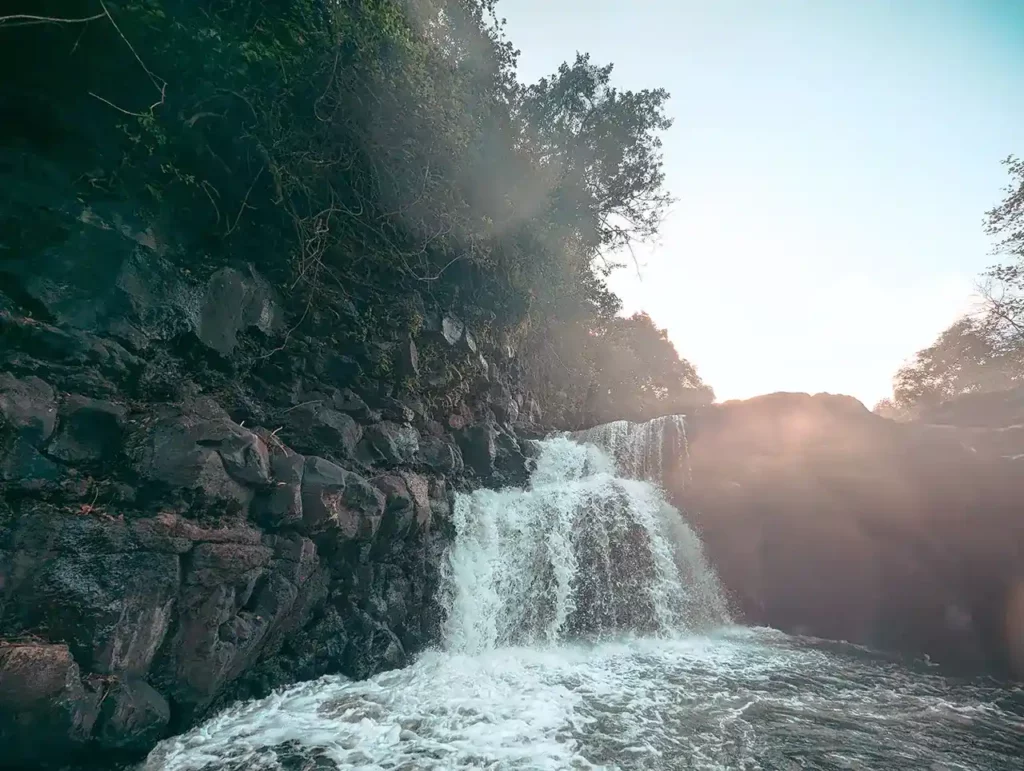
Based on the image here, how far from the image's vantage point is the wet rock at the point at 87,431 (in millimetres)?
4945

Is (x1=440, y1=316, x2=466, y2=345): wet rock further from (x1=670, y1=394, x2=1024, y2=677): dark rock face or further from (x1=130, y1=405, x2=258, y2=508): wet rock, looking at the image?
(x1=670, y1=394, x2=1024, y2=677): dark rock face

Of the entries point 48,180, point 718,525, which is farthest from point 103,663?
point 718,525

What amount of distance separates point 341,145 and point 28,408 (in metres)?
6.03

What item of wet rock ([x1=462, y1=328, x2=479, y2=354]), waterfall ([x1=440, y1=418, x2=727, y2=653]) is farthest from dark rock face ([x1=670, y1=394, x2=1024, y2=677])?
wet rock ([x1=462, y1=328, x2=479, y2=354])

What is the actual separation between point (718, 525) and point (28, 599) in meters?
13.3

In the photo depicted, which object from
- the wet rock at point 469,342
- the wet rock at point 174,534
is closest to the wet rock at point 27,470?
the wet rock at point 174,534

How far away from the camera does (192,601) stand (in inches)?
212

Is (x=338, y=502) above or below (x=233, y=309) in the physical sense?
below

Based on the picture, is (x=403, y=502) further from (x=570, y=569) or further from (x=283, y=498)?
(x=570, y=569)

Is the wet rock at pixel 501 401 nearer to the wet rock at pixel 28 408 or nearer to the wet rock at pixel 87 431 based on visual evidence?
the wet rock at pixel 87 431

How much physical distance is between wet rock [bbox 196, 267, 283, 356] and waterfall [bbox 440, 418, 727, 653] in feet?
17.7

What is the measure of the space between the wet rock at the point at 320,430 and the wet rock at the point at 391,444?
432 mm

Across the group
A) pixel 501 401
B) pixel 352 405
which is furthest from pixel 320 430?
pixel 501 401

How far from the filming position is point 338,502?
23.7ft
